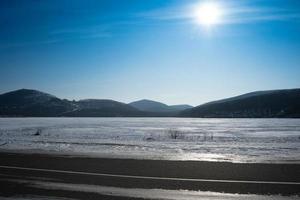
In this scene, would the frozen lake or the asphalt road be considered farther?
the frozen lake

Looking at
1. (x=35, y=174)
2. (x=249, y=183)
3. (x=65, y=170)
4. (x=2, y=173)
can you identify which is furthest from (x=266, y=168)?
(x=2, y=173)

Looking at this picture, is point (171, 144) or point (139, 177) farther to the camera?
point (171, 144)

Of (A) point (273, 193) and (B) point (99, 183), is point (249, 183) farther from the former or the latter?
(B) point (99, 183)

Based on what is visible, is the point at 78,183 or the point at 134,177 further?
the point at 134,177

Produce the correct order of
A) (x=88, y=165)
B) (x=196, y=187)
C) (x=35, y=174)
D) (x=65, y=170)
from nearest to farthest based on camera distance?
(x=196, y=187) → (x=35, y=174) → (x=65, y=170) → (x=88, y=165)

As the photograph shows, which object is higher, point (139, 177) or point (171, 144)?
point (139, 177)

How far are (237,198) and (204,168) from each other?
5.05 metres

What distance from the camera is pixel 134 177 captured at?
456 inches

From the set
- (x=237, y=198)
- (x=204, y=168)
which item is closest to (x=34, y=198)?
(x=237, y=198)

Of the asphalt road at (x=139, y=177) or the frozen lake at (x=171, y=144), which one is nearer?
the asphalt road at (x=139, y=177)

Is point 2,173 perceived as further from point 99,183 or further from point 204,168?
point 204,168

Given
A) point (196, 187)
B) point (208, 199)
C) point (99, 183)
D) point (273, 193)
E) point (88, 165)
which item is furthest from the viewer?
point (88, 165)

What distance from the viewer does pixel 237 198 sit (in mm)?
8453

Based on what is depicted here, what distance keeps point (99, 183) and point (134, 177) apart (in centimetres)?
141
